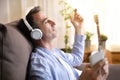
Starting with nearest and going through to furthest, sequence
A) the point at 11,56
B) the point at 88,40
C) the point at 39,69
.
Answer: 1. the point at 11,56
2. the point at 39,69
3. the point at 88,40

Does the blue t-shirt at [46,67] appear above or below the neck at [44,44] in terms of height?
below

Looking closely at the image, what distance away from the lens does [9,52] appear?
1.15 m

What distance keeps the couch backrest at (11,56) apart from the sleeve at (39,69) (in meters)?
0.06

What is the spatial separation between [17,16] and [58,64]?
1.53 metres

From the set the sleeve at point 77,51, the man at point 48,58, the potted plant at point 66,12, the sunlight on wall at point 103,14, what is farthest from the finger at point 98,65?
the sunlight on wall at point 103,14

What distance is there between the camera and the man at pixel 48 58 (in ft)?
4.21

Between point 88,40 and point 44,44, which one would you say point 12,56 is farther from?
point 88,40

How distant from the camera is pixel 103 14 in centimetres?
295

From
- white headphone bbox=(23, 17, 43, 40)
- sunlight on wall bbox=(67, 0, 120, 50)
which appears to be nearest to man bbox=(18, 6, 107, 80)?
white headphone bbox=(23, 17, 43, 40)

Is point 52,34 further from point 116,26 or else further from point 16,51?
point 116,26

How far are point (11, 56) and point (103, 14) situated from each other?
1971 mm

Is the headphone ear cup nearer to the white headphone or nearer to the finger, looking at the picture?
Answer: the white headphone

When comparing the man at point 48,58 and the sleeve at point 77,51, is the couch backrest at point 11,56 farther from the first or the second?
the sleeve at point 77,51

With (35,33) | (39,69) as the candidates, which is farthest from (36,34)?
(39,69)
